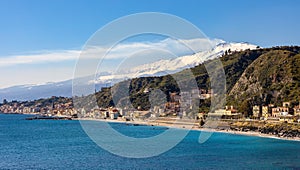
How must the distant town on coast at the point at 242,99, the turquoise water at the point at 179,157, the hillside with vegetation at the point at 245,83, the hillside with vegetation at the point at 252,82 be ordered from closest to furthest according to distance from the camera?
the turquoise water at the point at 179,157 < the distant town on coast at the point at 242,99 < the hillside with vegetation at the point at 252,82 < the hillside with vegetation at the point at 245,83

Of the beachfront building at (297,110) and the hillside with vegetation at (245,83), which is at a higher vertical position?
the hillside with vegetation at (245,83)

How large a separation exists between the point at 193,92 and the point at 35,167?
171 feet

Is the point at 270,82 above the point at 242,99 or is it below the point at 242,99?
above

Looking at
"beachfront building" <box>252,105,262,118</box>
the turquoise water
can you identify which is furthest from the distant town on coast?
the turquoise water

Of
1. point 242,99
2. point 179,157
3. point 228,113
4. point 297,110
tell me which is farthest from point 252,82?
point 179,157

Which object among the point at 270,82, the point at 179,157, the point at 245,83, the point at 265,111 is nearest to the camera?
the point at 179,157

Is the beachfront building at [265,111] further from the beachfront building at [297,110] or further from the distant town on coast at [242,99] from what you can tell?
the beachfront building at [297,110]

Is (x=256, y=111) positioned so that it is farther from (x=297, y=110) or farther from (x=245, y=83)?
(x=245, y=83)

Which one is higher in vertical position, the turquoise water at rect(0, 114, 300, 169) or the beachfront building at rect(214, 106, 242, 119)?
the beachfront building at rect(214, 106, 242, 119)

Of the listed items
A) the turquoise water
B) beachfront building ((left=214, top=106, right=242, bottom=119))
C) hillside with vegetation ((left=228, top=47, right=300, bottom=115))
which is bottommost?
the turquoise water

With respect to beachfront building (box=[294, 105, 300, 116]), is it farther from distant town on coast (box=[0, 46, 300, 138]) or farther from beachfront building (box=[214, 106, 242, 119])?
beachfront building (box=[214, 106, 242, 119])

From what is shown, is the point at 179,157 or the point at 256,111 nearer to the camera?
the point at 179,157

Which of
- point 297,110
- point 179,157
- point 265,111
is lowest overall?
point 179,157

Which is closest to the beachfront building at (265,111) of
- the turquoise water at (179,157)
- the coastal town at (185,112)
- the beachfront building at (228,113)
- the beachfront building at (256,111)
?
the coastal town at (185,112)
